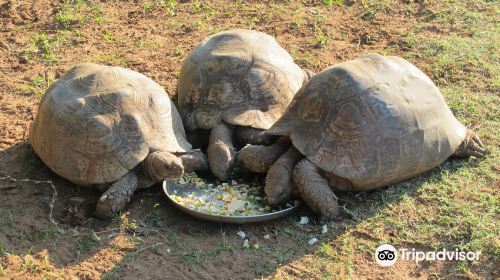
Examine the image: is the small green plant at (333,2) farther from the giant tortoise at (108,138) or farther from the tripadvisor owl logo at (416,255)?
the tripadvisor owl logo at (416,255)

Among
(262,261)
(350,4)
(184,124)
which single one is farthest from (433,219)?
(350,4)

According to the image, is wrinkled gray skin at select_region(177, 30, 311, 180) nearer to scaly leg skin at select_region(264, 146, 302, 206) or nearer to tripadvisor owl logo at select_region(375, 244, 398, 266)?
scaly leg skin at select_region(264, 146, 302, 206)

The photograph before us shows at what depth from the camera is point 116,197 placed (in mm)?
5281

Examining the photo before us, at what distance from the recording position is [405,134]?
534cm

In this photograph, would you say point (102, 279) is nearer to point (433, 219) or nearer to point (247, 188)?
point (247, 188)

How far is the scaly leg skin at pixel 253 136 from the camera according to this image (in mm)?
5855

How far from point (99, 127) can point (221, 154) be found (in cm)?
108

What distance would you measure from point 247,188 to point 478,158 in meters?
2.25

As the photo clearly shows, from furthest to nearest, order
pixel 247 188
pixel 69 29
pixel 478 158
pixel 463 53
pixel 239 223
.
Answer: pixel 69 29 < pixel 463 53 < pixel 478 158 < pixel 247 188 < pixel 239 223

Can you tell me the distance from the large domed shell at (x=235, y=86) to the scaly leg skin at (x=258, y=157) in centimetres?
32

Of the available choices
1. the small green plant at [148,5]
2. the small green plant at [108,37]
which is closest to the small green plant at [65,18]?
the small green plant at [108,37]

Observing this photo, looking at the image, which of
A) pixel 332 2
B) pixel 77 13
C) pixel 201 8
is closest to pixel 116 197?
pixel 77 13

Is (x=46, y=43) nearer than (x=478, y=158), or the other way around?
(x=478, y=158)

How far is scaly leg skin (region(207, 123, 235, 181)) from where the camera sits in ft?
18.6
